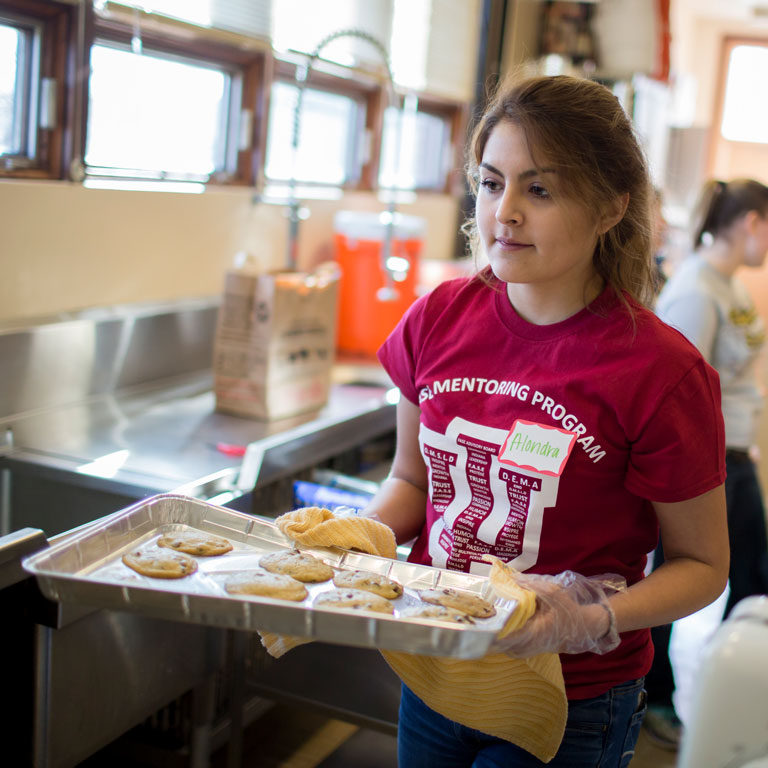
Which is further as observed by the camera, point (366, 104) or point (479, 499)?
point (366, 104)

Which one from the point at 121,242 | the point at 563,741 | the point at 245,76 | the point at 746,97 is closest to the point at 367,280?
the point at 245,76

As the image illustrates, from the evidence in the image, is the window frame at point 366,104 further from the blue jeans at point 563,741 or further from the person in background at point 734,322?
the blue jeans at point 563,741

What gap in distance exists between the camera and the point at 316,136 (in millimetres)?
3045

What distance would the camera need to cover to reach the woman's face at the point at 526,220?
1033 mm

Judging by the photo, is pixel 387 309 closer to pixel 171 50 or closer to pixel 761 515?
pixel 171 50

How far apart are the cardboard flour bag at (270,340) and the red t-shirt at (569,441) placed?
2.83 ft

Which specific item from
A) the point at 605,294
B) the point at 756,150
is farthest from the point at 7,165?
the point at 756,150

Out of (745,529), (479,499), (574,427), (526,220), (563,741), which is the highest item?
(526,220)

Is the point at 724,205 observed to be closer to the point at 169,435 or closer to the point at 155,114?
the point at 155,114

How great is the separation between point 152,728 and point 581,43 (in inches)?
137

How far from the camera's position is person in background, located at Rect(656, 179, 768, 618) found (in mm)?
2383

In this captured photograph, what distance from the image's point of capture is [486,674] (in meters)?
1.01

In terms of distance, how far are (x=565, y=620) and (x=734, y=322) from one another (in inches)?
66.3

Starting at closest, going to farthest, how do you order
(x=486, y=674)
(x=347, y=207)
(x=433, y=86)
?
(x=486, y=674), (x=347, y=207), (x=433, y=86)
